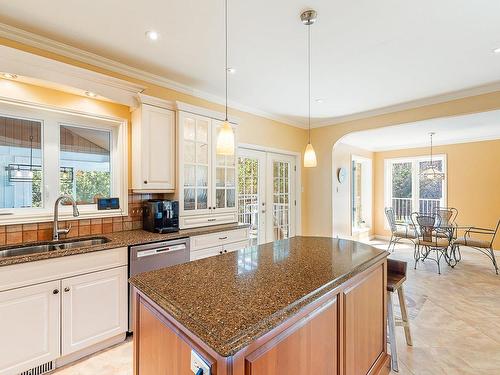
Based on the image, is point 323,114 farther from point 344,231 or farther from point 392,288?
point 392,288

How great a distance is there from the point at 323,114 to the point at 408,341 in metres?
3.38

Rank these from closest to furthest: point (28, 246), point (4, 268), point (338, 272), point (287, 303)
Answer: point (287, 303), point (338, 272), point (4, 268), point (28, 246)

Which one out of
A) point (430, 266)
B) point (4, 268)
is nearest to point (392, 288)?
point (4, 268)

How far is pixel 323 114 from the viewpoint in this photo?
4.45 meters

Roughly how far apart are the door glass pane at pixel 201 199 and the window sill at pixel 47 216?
2.59 ft

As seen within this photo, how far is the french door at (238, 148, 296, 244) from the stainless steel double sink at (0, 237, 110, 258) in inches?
83.4

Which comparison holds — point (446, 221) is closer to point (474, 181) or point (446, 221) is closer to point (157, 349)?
point (474, 181)

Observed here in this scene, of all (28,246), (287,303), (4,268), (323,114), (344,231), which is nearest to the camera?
(287,303)

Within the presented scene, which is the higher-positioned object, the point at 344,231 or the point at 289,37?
the point at 289,37

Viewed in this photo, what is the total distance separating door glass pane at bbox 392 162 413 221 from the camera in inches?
268

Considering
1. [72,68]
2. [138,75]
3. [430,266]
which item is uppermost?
[138,75]

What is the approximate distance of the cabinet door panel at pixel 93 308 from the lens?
2027 mm

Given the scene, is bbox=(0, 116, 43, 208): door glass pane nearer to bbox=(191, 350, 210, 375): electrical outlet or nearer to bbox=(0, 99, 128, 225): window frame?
bbox=(0, 99, 128, 225): window frame

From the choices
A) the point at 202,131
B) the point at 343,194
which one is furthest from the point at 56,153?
the point at 343,194
